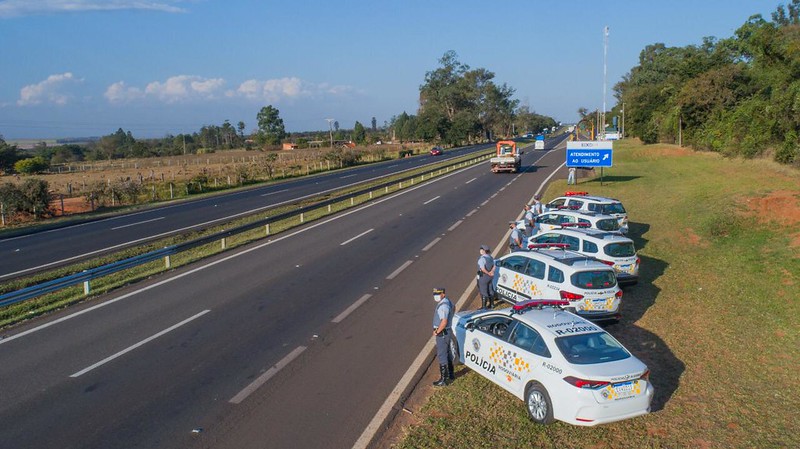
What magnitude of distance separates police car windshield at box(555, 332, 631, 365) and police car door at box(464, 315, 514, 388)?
107 cm

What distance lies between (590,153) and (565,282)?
1131 inches

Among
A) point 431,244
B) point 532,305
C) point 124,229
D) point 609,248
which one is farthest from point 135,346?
point 124,229

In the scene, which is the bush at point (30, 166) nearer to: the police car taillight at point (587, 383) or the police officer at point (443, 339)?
the police officer at point (443, 339)

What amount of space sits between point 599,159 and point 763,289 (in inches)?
973

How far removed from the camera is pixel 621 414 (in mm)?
7887

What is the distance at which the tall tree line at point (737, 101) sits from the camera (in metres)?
42.9

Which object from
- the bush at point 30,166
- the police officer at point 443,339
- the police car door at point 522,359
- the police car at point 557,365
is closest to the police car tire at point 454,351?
the police car at point 557,365

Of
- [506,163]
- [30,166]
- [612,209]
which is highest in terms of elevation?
[30,166]

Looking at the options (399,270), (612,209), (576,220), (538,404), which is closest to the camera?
(538,404)

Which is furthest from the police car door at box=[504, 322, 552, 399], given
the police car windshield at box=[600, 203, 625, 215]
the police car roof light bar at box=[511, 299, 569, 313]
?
the police car windshield at box=[600, 203, 625, 215]

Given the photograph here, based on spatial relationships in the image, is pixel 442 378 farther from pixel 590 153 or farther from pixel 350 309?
pixel 590 153

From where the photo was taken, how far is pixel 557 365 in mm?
8133

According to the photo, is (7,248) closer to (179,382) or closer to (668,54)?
(179,382)

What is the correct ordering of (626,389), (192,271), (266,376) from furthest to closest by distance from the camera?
(192,271)
(266,376)
(626,389)
